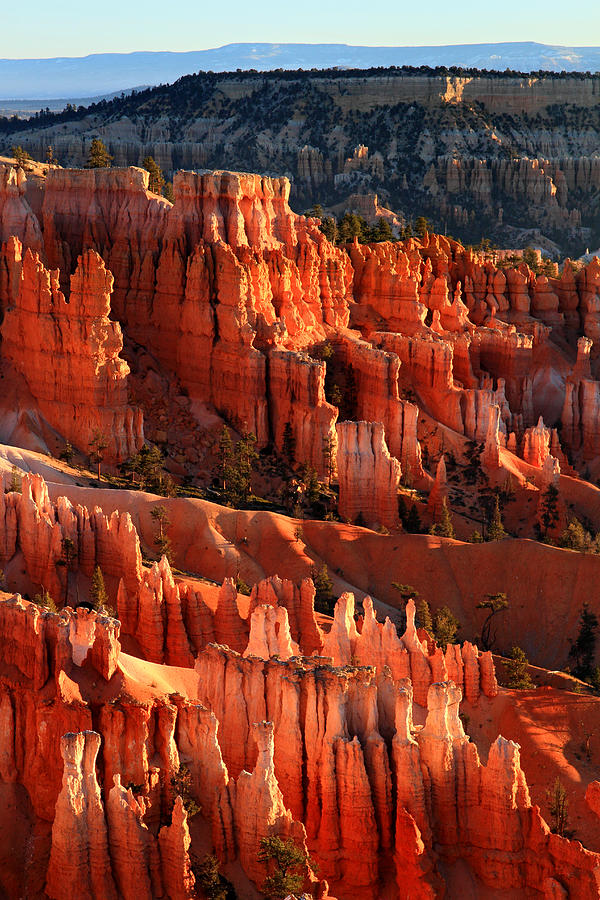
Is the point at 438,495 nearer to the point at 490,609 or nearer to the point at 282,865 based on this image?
the point at 490,609

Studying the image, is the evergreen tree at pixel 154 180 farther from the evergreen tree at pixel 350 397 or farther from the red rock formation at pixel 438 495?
the red rock formation at pixel 438 495

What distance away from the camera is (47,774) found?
39469 millimetres

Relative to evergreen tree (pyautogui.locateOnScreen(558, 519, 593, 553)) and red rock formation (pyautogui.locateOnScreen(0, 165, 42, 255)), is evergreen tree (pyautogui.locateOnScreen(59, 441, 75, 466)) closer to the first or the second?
red rock formation (pyautogui.locateOnScreen(0, 165, 42, 255))

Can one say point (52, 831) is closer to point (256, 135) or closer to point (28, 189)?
point (28, 189)

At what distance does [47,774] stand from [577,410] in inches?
2412

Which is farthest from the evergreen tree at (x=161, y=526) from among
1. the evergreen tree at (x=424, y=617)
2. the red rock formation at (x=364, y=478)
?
the red rock formation at (x=364, y=478)

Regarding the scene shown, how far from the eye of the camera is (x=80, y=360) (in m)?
76.2

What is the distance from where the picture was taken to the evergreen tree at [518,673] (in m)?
58.2

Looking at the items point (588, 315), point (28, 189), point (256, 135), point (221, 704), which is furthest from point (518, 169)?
point (221, 704)

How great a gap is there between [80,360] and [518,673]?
27842mm

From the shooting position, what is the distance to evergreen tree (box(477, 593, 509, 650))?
66.4 meters

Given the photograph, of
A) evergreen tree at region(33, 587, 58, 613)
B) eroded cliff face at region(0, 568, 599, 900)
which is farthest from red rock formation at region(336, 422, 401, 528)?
eroded cliff face at region(0, 568, 599, 900)

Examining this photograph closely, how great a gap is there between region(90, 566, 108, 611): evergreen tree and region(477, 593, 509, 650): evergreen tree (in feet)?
57.1

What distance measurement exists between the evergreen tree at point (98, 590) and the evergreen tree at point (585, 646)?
19287 mm
